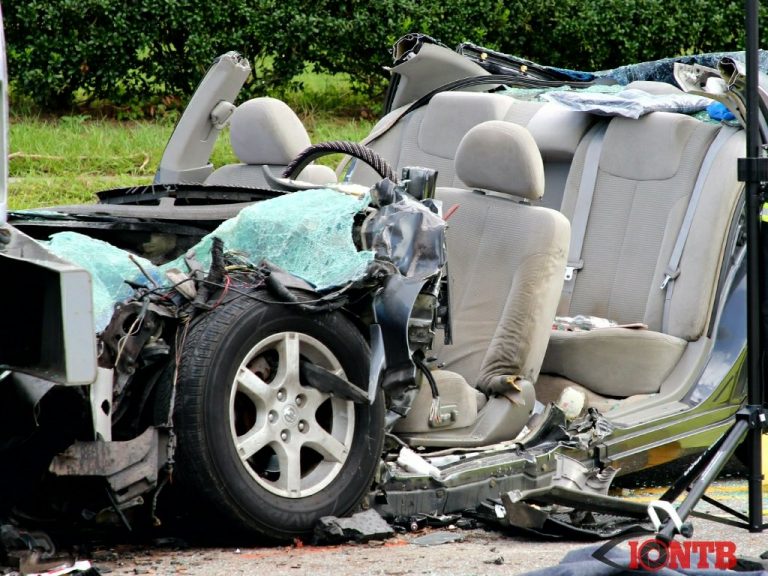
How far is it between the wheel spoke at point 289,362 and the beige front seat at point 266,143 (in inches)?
101

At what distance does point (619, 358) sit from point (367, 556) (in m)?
2.21

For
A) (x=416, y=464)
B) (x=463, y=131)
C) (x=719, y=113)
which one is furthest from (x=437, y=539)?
(x=463, y=131)

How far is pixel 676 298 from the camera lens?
266 inches

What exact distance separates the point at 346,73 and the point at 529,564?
9.79 metres

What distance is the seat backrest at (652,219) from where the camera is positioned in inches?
263

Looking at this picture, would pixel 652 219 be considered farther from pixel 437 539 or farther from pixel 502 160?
pixel 437 539

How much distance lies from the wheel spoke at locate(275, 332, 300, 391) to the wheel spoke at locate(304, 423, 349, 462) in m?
0.18

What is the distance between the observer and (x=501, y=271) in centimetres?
628

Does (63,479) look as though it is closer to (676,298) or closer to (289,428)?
(289,428)

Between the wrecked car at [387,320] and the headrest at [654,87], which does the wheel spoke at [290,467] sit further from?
the headrest at [654,87]

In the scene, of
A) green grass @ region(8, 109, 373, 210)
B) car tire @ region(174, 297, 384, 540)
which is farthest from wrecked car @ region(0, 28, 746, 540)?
green grass @ region(8, 109, 373, 210)

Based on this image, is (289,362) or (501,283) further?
(501,283)

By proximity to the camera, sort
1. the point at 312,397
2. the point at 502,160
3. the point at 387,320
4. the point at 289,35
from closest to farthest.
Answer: the point at 312,397 < the point at 387,320 < the point at 502,160 < the point at 289,35

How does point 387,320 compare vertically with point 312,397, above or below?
above
